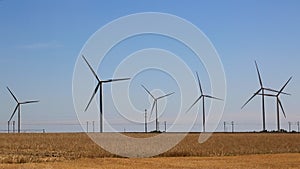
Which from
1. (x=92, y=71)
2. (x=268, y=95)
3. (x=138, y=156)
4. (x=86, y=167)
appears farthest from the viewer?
(x=268, y=95)

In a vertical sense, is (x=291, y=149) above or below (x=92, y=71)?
below

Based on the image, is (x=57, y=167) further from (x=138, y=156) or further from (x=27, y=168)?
(x=138, y=156)

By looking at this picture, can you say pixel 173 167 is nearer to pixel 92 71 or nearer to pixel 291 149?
pixel 291 149

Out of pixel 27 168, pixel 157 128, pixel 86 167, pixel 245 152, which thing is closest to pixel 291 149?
pixel 245 152

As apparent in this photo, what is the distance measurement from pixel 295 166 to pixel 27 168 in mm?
20195

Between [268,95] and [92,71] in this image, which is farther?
[268,95]

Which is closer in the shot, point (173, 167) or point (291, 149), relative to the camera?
point (173, 167)

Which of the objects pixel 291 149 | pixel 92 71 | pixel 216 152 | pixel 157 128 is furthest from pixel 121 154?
pixel 157 128

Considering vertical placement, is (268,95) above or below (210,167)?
above

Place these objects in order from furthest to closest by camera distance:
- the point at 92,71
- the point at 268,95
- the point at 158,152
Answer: the point at 268,95
the point at 92,71
the point at 158,152

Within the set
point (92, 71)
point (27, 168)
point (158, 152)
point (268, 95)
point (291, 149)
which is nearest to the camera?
point (27, 168)

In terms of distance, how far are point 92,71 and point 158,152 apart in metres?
42.0

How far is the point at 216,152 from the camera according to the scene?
56344 mm

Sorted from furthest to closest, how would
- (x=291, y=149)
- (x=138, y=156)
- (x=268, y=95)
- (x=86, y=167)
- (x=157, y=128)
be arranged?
(x=157, y=128) → (x=268, y=95) → (x=291, y=149) → (x=138, y=156) → (x=86, y=167)
